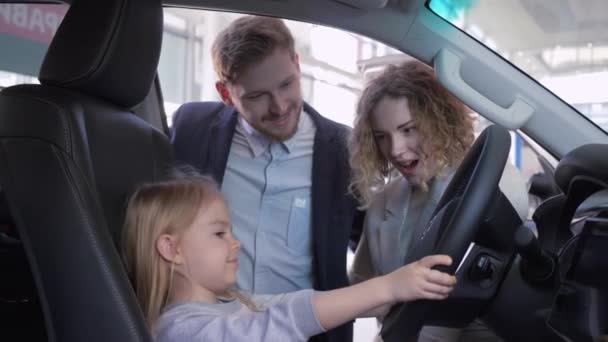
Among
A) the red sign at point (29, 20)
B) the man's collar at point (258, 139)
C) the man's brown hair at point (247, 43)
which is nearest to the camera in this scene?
the man's brown hair at point (247, 43)

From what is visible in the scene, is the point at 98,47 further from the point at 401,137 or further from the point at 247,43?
the point at 401,137

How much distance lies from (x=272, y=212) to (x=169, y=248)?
1.58 feet

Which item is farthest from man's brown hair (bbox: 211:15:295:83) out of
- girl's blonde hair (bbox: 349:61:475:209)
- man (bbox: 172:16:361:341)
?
girl's blonde hair (bbox: 349:61:475:209)

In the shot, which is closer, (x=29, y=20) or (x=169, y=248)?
(x=169, y=248)

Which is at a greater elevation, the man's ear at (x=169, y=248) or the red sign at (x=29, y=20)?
the red sign at (x=29, y=20)

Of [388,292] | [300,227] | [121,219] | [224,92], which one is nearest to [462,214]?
[388,292]

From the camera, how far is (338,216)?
167 centimetres

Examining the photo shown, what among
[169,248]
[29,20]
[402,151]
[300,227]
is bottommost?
[300,227]

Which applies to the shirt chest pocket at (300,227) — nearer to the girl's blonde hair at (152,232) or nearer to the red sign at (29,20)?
the girl's blonde hair at (152,232)

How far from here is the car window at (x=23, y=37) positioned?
198 cm

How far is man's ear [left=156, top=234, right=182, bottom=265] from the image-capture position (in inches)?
49.0

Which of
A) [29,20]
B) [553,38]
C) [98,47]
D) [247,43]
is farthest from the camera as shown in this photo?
[29,20]

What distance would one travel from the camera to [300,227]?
1696mm

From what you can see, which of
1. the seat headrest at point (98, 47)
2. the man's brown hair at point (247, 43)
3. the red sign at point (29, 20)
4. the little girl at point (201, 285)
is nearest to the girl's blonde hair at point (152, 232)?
the little girl at point (201, 285)
